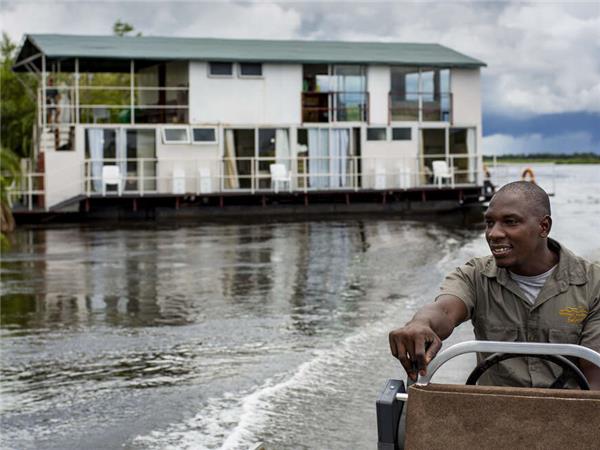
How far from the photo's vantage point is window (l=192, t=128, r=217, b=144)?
36.9 meters

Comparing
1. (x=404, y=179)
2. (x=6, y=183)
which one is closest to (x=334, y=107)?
(x=404, y=179)

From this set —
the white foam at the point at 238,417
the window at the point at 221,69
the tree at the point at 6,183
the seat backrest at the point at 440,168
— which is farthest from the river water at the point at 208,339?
the window at the point at 221,69

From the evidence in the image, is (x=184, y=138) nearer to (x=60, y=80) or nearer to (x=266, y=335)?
(x=60, y=80)

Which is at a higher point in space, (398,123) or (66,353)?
(398,123)

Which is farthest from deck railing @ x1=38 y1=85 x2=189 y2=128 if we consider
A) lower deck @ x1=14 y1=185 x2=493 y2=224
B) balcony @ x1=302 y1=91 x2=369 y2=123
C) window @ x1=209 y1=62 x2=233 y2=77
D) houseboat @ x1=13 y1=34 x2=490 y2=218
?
balcony @ x1=302 y1=91 x2=369 y2=123

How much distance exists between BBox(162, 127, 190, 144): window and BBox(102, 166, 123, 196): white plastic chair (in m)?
2.12

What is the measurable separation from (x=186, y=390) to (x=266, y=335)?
2.77 meters

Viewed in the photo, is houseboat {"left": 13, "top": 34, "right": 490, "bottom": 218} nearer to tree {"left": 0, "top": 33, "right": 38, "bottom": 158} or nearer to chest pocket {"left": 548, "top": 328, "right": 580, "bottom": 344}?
tree {"left": 0, "top": 33, "right": 38, "bottom": 158}

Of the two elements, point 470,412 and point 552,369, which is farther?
point 552,369

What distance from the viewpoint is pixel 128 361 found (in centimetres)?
1048

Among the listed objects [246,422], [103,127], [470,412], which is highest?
[103,127]

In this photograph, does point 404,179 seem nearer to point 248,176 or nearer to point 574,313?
point 248,176

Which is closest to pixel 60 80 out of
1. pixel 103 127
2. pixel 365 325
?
pixel 103 127

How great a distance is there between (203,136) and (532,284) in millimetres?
33165
